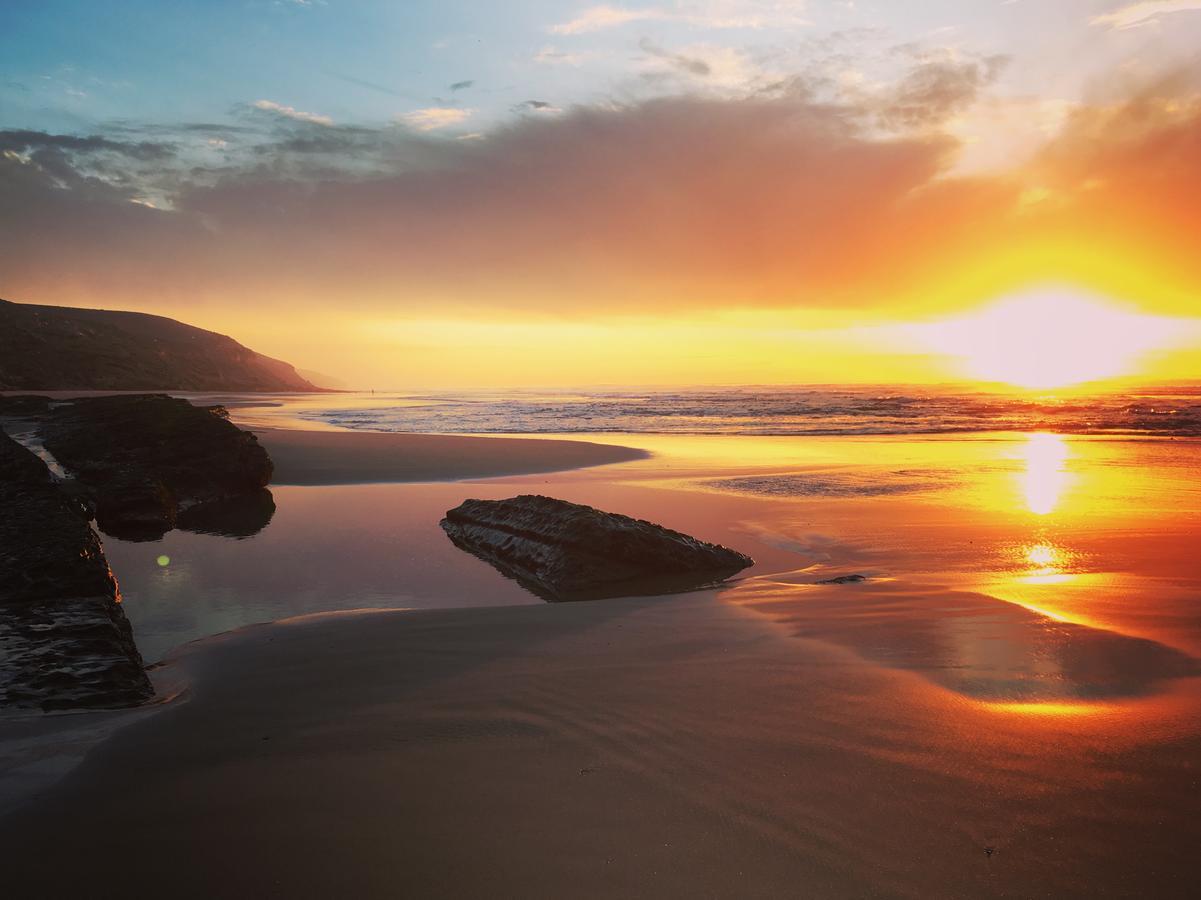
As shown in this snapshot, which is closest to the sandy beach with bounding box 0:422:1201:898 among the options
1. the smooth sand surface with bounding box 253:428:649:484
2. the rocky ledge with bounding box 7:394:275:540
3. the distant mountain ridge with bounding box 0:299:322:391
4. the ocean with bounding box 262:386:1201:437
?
the rocky ledge with bounding box 7:394:275:540

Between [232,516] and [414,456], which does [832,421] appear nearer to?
[414,456]

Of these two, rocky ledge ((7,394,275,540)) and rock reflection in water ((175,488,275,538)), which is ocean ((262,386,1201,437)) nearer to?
rocky ledge ((7,394,275,540))

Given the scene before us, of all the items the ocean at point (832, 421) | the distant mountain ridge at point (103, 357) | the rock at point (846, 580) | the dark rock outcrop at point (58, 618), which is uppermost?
the distant mountain ridge at point (103, 357)

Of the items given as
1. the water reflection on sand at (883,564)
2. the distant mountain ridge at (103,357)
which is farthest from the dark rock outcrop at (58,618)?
the distant mountain ridge at (103,357)

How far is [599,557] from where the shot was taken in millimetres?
7168

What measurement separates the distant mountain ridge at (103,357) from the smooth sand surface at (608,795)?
83285 mm

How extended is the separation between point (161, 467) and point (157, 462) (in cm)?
20

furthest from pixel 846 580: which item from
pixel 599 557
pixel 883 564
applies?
pixel 599 557

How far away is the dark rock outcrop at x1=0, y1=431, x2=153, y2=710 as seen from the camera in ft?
12.5

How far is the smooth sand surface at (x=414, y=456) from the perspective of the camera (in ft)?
50.7

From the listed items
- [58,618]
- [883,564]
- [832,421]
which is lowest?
[883,564]

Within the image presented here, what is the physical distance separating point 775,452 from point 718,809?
60.0 ft

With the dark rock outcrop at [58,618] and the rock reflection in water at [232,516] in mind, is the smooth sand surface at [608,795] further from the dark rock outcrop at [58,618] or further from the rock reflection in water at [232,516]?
the rock reflection in water at [232,516]

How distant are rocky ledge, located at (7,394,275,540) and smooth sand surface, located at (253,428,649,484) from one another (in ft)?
5.13
